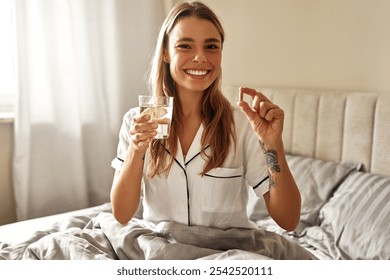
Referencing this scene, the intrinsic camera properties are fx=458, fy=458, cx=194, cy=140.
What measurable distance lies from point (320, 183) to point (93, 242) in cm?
77

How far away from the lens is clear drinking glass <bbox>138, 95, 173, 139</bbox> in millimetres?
889

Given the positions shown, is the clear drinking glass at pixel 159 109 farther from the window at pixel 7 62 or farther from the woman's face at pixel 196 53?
the window at pixel 7 62

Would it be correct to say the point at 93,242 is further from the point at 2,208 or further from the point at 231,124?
the point at 2,208

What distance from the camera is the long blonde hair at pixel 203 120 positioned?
1.07 m

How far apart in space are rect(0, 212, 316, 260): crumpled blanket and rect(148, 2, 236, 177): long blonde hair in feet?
0.47

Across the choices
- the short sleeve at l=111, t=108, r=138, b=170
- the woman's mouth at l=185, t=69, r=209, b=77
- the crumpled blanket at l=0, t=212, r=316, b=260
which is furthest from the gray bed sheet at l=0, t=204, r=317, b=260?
the woman's mouth at l=185, t=69, r=209, b=77

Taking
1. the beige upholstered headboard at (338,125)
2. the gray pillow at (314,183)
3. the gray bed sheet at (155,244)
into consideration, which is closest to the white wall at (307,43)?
the beige upholstered headboard at (338,125)

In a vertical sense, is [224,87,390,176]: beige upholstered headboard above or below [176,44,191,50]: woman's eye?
below

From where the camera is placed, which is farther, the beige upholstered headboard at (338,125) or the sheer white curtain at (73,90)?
the sheer white curtain at (73,90)

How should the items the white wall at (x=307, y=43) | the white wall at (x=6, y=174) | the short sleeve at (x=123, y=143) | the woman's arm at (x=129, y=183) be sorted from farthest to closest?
the white wall at (x=6, y=174)
the white wall at (x=307, y=43)
the short sleeve at (x=123, y=143)
the woman's arm at (x=129, y=183)

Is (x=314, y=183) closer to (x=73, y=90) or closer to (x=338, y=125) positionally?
(x=338, y=125)

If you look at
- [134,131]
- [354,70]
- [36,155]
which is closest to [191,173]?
[134,131]

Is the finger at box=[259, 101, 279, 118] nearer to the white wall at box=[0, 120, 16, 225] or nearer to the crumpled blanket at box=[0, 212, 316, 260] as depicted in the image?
the crumpled blanket at box=[0, 212, 316, 260]

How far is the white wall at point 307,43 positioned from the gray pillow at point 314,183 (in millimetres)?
269
